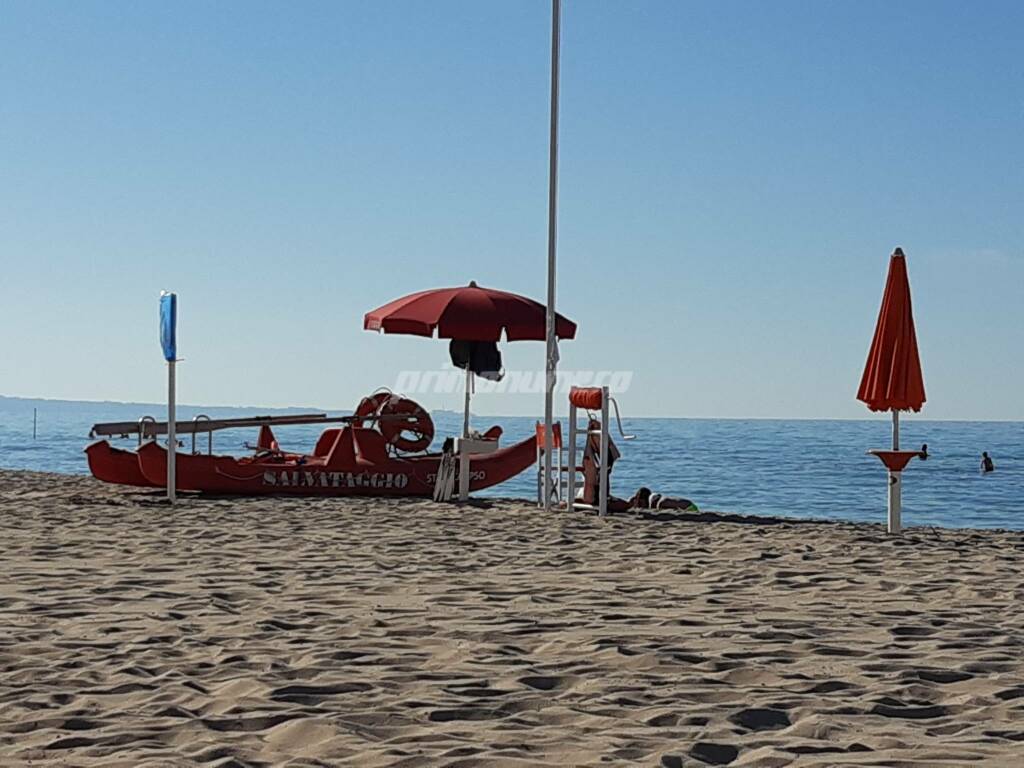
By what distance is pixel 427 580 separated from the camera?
7.62 m

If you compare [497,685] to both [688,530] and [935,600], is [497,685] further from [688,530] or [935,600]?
[688,530]

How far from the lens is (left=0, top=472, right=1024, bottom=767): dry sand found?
13.0 feet

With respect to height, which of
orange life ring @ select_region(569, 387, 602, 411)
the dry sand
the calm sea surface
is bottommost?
the calm sea surface

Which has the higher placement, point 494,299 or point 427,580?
point 494,299

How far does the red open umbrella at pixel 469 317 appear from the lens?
14.1 metres

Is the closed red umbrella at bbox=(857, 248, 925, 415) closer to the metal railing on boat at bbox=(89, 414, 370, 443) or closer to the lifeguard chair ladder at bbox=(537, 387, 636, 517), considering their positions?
the lifeguard chair ladder at bbox=(537, 387, 636, 517)

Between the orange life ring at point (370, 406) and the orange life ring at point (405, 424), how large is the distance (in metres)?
0.15

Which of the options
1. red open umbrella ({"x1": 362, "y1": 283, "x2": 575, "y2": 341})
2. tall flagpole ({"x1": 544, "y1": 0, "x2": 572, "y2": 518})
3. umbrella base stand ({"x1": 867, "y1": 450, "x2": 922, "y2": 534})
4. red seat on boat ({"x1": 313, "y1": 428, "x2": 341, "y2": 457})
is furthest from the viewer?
red seat on boat ({"x1": 313, "y1": 428, "x2": 341, "y2": 457})

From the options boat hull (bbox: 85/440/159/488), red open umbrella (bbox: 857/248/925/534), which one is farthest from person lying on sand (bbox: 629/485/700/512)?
boat hull (bbox: 85/440/159/488)

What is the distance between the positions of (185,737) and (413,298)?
429 inches

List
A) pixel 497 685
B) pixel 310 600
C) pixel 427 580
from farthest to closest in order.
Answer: pixel 427 580, pixel 310 600, pixel 497 685

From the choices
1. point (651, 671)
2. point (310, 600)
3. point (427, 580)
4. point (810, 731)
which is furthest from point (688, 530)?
point (810, 731)

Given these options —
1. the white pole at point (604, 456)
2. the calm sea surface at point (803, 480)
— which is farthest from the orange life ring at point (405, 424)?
the calm sea surface at point (803, 480)

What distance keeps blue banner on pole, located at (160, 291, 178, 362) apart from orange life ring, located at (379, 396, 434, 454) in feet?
8.71
